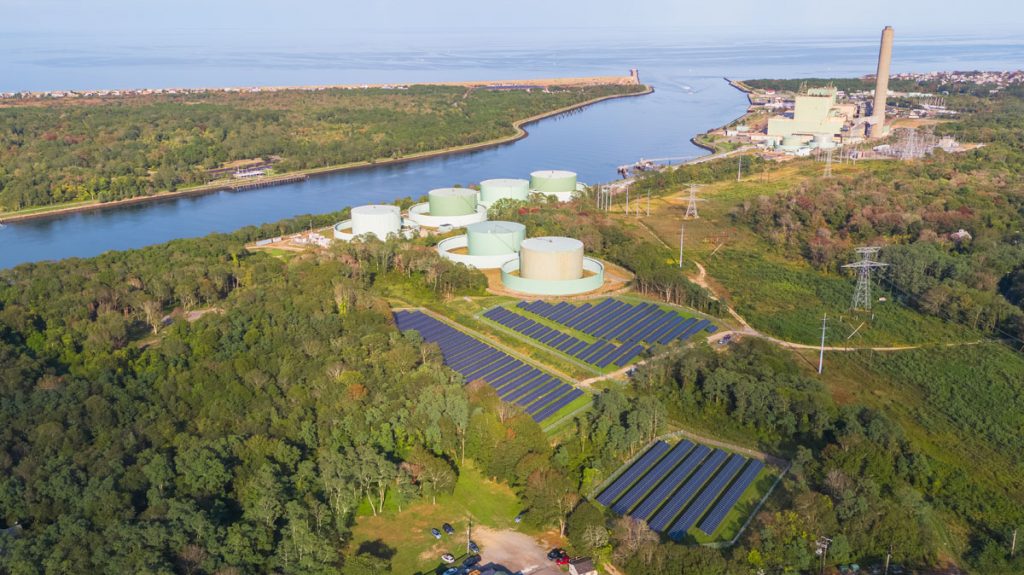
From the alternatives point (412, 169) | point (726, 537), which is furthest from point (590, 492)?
point (412, 169)

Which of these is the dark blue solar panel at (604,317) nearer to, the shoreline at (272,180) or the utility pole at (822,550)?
the utility pole at (822,550)

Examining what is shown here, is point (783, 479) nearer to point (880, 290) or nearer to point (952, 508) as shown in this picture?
point (952, 508)

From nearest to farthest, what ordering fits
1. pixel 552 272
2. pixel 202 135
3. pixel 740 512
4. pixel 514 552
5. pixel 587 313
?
pixel 514 552 → pixel 740 512 → pixel 587 313 → pixel 552 272 → pixel 202 135

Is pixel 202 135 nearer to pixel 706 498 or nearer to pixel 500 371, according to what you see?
pixel 500 371

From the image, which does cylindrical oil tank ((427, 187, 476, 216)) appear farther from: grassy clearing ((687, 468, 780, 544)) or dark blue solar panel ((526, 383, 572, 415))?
grassy clearing ((687, 468, 780, 544))

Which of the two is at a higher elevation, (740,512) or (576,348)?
(576,348)

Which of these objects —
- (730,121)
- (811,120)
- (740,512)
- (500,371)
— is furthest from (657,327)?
(730,121)

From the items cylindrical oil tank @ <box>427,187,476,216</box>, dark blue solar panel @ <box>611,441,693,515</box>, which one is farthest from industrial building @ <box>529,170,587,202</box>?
dark blue solar panel @ <box>611,441,693,515</box>
